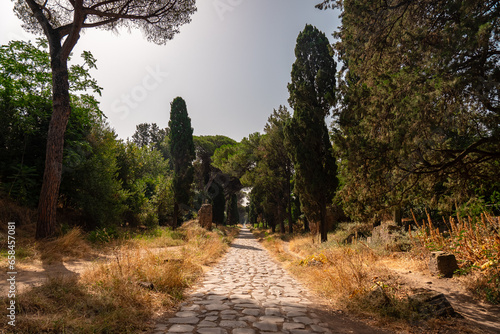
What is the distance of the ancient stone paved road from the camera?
323 centimetres

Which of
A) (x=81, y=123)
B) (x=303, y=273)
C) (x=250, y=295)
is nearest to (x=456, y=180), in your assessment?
(x=303, y=273)

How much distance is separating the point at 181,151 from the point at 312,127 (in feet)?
39.1

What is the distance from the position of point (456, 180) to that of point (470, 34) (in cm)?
347

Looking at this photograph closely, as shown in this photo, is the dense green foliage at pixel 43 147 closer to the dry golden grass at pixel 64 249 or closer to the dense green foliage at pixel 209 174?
the dry golden grass at pixel 64 249

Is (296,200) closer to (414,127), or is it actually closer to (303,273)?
(303,273)

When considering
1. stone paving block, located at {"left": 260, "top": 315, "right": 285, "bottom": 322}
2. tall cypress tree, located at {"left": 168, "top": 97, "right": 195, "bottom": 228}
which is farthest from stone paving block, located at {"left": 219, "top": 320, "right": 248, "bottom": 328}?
tall cypress tree, located at {"left": 168, "top": 97, "right": 195, "bottom": 228}

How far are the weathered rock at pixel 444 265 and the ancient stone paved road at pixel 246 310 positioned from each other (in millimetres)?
2731

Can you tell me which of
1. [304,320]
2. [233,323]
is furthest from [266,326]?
[304,320]

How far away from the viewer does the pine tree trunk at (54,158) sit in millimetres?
7129

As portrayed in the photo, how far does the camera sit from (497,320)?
3240mm

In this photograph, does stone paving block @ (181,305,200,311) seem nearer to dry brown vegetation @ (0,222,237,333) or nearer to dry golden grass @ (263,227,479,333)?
dry brown vegetation @ (0,222,237,333)

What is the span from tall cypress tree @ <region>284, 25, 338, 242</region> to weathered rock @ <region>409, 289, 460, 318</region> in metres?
8.08

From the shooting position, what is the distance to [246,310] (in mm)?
3973

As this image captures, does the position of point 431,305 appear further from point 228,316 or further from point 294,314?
point 228,316
